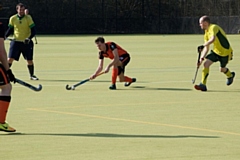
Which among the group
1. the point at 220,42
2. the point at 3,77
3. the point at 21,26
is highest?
the point at 21,26

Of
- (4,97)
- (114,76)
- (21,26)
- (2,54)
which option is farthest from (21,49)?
(2,54)

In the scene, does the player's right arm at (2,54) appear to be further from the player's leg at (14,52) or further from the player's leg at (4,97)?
the player's leg at (14,52)

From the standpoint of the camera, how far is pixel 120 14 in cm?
5606

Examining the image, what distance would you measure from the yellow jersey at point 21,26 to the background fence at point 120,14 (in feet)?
113

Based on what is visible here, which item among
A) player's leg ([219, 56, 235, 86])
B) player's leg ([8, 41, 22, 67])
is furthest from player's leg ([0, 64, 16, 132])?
player's leg ([8, 41, 22, 67])

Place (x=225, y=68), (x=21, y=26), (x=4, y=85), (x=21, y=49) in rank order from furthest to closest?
1. (x=21, y=26)
2. (x=21, y=49)
3. (x=225, y=68)
4. (x=4, y=85)

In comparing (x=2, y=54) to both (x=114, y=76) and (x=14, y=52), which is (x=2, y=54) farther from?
(x=14, y=52)

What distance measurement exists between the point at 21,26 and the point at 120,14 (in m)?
36.4

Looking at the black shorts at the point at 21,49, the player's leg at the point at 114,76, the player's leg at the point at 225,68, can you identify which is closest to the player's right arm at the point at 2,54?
the player's leg at the point at 114,76

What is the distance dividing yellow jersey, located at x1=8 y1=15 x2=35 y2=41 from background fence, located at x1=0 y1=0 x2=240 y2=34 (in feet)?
113

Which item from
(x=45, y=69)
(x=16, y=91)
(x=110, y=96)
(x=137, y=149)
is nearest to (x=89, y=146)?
(x=137, y=149)

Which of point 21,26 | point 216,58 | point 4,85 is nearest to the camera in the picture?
point 4,85

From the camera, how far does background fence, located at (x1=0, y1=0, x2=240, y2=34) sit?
54188 mm

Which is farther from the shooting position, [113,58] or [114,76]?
[114,76]
